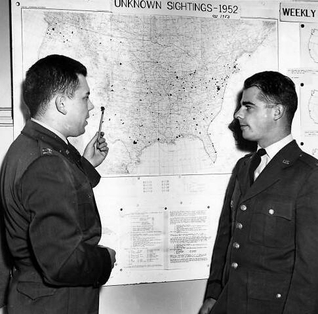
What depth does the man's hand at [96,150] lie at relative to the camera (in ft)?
6.64

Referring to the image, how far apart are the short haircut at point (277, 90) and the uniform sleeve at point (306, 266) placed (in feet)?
1.29

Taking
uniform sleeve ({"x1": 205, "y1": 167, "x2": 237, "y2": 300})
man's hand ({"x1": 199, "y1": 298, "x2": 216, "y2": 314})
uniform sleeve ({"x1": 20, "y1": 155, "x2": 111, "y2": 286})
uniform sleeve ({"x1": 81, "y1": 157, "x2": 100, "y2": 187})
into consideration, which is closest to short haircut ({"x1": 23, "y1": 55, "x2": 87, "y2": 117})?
uniform sleeve ({"x1": 20, "y1": 155, "x2": 111, "y2": 286})

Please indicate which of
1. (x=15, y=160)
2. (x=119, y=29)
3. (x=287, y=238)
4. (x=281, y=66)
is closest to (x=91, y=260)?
(x=15, y=160)

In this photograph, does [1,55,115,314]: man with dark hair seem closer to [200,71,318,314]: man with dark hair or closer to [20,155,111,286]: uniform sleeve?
[20,155,111,286]: uniform sleeve

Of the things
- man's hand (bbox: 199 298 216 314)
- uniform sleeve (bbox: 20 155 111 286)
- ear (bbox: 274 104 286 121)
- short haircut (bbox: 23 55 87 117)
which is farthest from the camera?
man's hand (bbox: 199 298 216 314)

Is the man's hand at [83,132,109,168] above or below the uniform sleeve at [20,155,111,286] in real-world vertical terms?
above

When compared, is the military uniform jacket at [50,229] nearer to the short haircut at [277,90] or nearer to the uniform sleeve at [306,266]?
the uniform sleeve at [306,266]

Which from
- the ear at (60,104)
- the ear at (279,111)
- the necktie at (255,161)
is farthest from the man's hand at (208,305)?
the ear at (60,104)

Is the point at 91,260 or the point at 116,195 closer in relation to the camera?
the point at 91,260

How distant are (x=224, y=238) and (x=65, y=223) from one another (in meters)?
0.94

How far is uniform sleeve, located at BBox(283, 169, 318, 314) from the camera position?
1.65 metres

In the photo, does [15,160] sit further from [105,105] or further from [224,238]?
[224,238]

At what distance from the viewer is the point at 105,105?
2.09m

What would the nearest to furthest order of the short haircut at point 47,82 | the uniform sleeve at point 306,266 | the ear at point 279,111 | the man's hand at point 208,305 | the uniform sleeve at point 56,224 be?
the uniform sleeve at point 56,224 < the short haircut at point 47,82 < the uniform sleeve at point 306,266 < the ear at point 279,111 < the man's hand at point 208,305
